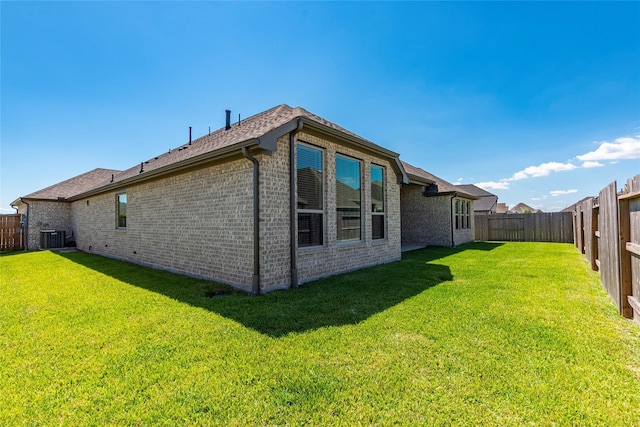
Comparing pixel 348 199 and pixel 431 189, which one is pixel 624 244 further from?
pixel 431 189

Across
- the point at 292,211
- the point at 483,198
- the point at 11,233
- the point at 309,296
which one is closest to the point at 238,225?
the point at 292,211

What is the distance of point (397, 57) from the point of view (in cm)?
962

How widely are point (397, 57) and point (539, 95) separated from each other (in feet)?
19.0

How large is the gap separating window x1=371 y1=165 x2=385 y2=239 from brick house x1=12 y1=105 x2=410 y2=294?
0.10 feet

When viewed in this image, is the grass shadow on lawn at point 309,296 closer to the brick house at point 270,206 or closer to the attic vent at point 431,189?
the brick house at point 270,206

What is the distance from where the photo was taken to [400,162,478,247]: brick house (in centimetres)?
1429

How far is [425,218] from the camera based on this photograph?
15.0 m

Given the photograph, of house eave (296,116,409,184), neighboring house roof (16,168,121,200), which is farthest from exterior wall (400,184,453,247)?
neighboring house roof (16,168,121,200)

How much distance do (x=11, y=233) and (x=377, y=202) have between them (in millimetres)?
19234

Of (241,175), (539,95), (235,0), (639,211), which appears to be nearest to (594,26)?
(539,95)

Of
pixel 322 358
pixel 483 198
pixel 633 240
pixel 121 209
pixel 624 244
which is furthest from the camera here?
pixel 483 198

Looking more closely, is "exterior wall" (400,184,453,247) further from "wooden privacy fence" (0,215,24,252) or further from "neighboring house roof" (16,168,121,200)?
"wooden privacy fence" (0,215,24,252)

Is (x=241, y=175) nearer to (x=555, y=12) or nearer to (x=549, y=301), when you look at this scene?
(x=549, y=301)

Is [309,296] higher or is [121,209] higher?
[121,209]
